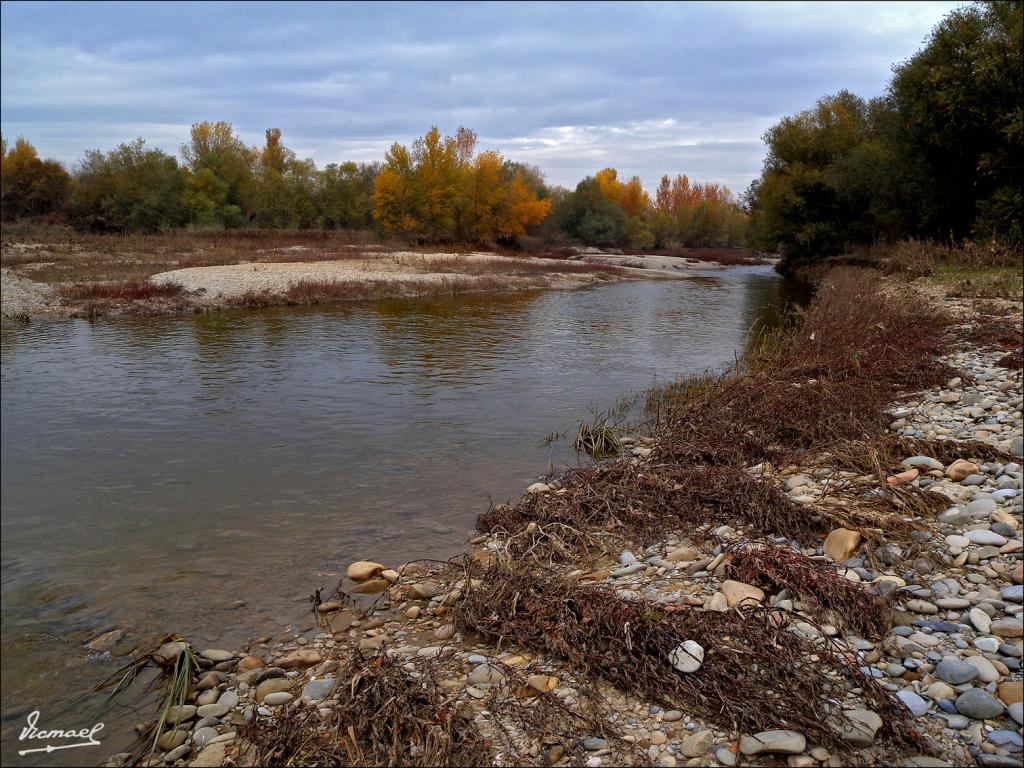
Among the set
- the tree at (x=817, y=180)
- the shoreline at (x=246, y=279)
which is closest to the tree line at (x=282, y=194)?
the shoreline at (x=246, y=279)

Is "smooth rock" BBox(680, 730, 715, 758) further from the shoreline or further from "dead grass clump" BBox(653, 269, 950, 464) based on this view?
the shoreline

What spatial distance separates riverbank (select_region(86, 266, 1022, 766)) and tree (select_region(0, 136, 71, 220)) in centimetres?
7898

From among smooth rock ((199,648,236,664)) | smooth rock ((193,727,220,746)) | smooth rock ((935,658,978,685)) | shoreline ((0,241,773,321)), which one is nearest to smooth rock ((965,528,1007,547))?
smooth rock ((935,658,978,685))

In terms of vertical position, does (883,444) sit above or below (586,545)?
above

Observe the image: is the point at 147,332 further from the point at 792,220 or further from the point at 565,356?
the point at 792,220

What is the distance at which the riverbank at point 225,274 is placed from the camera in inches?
1052

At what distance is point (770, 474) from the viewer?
8.33m

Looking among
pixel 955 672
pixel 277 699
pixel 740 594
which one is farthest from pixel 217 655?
pixel 955 672

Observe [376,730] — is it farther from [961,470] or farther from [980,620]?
[961,470]

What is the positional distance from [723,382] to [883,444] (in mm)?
5177

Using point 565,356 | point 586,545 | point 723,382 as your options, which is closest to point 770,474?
point 586,545

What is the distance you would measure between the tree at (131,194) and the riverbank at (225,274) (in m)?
8.57

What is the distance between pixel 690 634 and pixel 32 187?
84155mm

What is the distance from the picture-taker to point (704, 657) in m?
4.54
